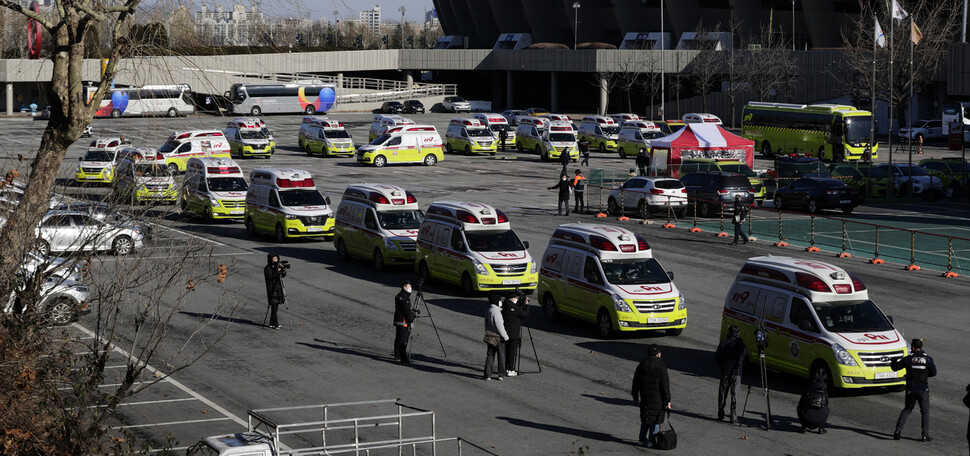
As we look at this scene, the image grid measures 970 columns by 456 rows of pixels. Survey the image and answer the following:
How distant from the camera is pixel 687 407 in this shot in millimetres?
18734

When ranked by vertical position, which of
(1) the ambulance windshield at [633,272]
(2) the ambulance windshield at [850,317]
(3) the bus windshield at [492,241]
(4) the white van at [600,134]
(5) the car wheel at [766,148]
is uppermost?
(4) the white van at [600,134]

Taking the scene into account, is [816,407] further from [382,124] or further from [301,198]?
[382,124]

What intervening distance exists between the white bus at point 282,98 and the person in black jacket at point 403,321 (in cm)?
7535

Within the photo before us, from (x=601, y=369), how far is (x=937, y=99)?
73260 mm

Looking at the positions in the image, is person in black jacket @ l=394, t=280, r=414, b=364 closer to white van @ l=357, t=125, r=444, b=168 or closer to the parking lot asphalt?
the parking lot asphalt

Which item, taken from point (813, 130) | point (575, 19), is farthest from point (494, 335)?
point (575, 19)

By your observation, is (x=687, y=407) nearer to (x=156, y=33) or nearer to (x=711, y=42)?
(x=156, y=33)

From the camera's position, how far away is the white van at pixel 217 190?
39.8 meters

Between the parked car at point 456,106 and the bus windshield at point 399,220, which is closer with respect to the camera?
the bus windshield at point 399,220

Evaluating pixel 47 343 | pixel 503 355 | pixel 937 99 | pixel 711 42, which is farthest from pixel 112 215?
pixel 711 42

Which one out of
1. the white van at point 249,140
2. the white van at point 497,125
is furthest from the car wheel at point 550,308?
the white van at point 497,125

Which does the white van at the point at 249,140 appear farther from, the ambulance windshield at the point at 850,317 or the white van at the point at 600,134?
the ambulance windshield at the point at 850,317

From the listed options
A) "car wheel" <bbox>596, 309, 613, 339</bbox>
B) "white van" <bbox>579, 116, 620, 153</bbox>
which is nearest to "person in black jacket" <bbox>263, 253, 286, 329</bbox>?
"car wheel" <bbox>596, 309, 613, 339</bbox>

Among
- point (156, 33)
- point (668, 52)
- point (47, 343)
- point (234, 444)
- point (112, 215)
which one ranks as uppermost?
point (668, 52)
